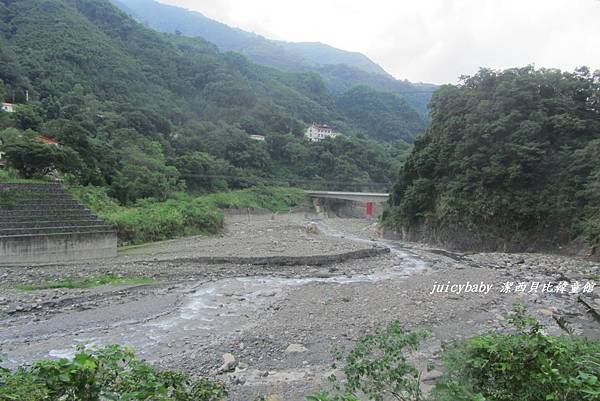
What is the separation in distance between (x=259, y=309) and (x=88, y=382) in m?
10.7

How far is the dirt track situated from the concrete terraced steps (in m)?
1.57

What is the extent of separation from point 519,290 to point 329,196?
49538 millimetres

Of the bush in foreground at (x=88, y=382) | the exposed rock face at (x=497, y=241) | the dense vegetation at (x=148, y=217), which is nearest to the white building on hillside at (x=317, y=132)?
the dense vegetation at (x=148, y=217)

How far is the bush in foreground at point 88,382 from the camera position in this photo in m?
2.78

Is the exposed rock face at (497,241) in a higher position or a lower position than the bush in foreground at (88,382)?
lower

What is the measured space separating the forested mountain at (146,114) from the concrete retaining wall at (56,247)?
387 inches

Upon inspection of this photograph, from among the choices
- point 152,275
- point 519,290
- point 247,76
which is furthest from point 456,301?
point 247,76

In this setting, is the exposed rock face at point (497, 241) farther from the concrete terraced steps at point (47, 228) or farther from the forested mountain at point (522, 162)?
the concrete terraced steps at point (47, 228)

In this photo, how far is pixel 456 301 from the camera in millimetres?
13898

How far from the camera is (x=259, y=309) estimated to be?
13.5m

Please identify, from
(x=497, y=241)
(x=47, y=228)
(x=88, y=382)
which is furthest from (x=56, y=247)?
(x=497, y=241)

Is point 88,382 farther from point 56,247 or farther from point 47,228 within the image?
point 47,228

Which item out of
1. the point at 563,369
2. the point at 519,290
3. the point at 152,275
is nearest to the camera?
the point at 563,369

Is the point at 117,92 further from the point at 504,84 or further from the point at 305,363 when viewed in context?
the point at 305,363
